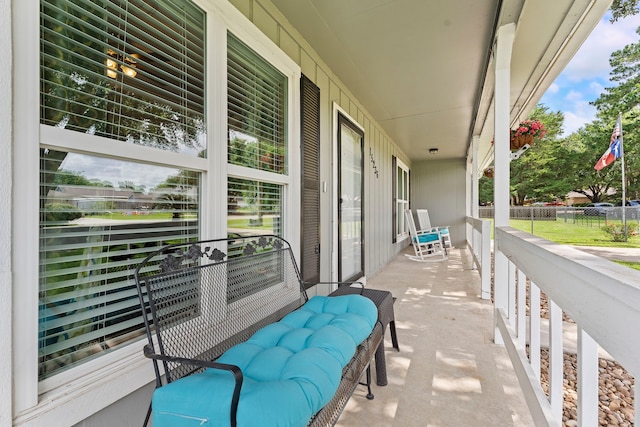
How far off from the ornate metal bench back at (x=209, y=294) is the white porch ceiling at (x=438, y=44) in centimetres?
170

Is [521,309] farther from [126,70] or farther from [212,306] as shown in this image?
[126,70]

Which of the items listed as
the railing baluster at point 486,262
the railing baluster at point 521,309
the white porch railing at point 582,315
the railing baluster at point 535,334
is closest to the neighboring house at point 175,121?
the railing baluster at point 521,309

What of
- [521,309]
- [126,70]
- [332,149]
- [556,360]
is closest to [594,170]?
[521,309]

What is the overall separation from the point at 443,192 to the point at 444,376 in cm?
704

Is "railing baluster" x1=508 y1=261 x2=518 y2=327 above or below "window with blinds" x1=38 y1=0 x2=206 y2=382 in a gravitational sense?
below

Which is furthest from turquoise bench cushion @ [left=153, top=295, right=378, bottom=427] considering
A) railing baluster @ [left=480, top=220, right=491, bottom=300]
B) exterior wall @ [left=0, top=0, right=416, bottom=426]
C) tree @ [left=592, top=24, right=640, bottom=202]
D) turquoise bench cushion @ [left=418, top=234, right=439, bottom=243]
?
turquoise bench cushion @ [left=418, top=234, right=439, bottom=243]

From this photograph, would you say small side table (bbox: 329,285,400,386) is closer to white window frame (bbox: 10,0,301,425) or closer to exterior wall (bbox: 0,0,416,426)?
exterior wall (bbox: 0,0,416,426)

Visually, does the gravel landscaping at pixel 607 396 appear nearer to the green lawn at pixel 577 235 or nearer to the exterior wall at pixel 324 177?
the green lawn at pixel 577 235

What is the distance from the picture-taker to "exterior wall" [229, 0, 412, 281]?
210 centimetres

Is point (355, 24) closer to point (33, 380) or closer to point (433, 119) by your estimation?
point (33, 380)

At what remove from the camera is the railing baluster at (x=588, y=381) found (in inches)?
36.0

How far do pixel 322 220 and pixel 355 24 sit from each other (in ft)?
5.34

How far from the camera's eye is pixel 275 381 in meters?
1.01

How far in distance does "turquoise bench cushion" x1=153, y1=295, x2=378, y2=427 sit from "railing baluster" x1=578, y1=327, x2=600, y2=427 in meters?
0.77
